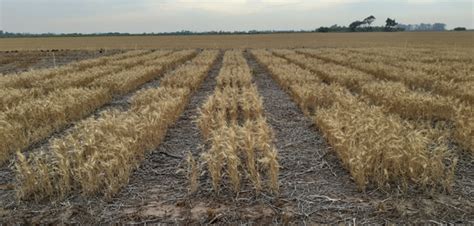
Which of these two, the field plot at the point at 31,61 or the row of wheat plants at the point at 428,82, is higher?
the row of wheat plants at the point at 428,82

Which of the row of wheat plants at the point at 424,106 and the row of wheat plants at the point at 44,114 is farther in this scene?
the row of wheat plants at the point at 44,114

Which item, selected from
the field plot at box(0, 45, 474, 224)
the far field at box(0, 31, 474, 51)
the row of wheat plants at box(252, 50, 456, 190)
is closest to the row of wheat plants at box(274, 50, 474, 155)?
the field plot at box(0, 45, 474, 224)

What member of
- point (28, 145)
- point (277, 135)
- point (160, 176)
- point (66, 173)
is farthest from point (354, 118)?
point (28, 145)

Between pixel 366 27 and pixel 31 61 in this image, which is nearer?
pixel 31 61

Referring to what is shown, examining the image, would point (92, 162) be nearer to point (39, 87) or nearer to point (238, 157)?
point (238, 157)

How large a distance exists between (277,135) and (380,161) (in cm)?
283

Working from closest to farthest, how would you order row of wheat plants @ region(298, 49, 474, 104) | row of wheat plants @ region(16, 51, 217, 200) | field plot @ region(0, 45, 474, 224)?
field plot @ region(0, 45, 474, 224), row of wheat plants @ region(16, 51, 217, 200), row of wheat plants @ region(298, 49, 474, 104)

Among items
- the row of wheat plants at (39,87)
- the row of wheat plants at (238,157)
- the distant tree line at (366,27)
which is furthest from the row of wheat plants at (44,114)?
the distant tree line at (366,27)

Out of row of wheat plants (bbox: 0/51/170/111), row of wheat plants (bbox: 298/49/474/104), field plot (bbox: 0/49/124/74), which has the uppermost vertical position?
row of wheat plants (bbox: 0/51/170/111)

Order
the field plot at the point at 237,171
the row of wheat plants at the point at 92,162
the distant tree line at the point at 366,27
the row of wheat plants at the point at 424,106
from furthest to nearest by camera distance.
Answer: the distant tree line at the point at 366,27
the row of wheat plants at the point at 424,106
the row of wheat plants at the point at 92,162
the field plot at the point at 237,171

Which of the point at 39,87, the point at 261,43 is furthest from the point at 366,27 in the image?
the point at 39,87

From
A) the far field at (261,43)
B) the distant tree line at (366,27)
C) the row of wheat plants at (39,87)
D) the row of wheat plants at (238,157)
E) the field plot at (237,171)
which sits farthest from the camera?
the distant tree line at (366,27)

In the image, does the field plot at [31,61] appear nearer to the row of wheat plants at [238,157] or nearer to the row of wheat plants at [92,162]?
the row of wheat plants at [92,162]

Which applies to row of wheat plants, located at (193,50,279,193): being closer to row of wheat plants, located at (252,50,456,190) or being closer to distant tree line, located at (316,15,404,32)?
row of wheat plants, located at (252,50,456,190)
